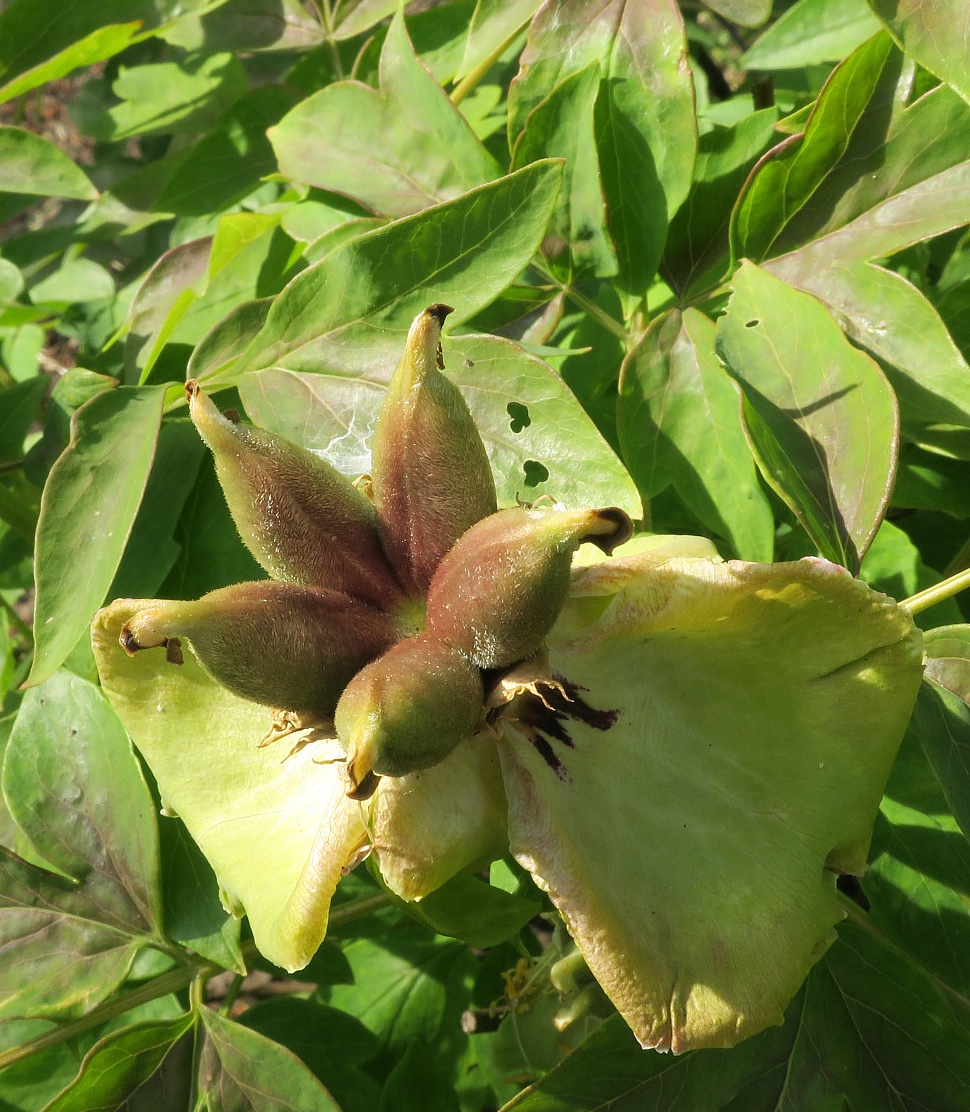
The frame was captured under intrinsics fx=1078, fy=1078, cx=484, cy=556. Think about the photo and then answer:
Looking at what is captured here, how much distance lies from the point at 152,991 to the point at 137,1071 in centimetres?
15

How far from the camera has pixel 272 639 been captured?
93 centimetres

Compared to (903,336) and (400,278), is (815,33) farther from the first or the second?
(400,278)

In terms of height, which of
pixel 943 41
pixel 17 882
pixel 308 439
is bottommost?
pixel 17 882

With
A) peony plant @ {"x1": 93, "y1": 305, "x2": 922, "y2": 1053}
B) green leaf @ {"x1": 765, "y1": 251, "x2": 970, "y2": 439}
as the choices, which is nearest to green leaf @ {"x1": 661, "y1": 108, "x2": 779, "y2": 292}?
green leaf @ {"x1": 765, "y1": 251, "x2": 970, "y2": 439}

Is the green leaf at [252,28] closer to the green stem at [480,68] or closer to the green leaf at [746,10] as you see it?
the green stem at [480,68]

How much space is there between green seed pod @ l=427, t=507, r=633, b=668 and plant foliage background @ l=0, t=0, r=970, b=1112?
30 centimetres

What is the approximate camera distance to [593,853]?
976mm

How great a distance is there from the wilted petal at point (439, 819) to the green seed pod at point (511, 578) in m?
0.12

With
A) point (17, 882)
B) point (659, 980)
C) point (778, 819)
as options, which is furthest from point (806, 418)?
point (17, 882)

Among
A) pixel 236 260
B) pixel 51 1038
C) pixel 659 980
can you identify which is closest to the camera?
pixel 659 980

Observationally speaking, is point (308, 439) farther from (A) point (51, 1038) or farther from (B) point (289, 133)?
(A) point (51, 1038)

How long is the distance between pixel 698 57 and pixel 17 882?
96.9 inches

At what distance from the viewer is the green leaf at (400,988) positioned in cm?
207

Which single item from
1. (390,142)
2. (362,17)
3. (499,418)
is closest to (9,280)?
(362,17)
